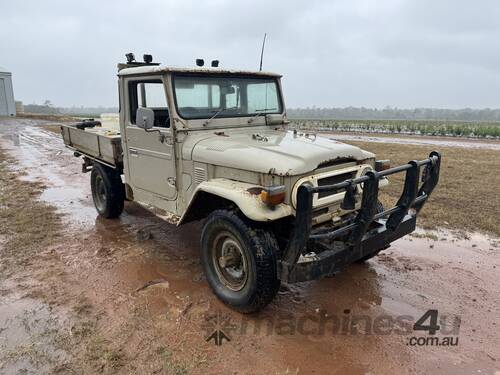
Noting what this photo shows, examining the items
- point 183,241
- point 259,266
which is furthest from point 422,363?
point 183,241

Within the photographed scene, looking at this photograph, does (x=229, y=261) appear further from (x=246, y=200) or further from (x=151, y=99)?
(x=151, y=99)

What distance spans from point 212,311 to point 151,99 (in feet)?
9.04

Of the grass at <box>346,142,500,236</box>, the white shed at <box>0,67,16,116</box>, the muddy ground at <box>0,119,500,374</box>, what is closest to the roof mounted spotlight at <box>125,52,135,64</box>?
the muddy ground at <box>0,119,500,374</box>

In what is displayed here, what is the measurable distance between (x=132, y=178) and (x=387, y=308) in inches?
143

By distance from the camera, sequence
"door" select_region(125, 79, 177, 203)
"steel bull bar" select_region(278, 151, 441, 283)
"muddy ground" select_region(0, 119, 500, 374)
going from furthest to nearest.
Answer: "door" select_region(125, 79, 177, 203) < "muddy ground" select_region(0, 119, 500, 374) < "steel bull bar" select_region(278, 151, 441, 283)

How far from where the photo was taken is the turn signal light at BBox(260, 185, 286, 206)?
3.06 meters

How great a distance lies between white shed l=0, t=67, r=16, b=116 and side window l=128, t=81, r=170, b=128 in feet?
167

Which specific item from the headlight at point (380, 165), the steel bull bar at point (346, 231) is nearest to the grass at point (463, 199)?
the headlight at point (380, 165)

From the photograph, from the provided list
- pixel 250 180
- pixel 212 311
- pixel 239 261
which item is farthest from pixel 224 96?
pixel 212 311

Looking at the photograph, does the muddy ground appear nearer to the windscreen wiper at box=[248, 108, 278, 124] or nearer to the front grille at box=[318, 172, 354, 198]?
the front grille at box=[318, 172, 354, 198]

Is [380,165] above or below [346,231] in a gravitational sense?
above

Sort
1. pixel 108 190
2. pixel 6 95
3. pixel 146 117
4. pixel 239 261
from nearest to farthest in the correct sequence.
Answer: pixel 239 261 < pixel 146 117 < pixel 108 190 < pixel 6 95

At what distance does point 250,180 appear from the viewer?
3.51m

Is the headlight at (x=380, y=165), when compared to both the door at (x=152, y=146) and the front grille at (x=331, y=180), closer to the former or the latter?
the front grille at (x=331, y=180)
